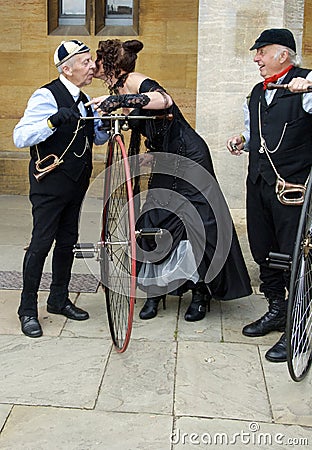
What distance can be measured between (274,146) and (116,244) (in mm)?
1063

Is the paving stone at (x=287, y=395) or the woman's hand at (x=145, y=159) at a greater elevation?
the woman's hand at (x=145, y=159)

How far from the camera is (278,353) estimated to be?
417cm

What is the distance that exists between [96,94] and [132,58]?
13.0 feet

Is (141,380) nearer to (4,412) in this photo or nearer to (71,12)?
(4,412)

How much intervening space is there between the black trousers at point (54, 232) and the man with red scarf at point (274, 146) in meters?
1.05

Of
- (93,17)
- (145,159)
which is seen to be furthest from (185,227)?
(93,17)

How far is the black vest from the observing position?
13.4 ft

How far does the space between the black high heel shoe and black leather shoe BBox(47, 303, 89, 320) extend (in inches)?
14.7

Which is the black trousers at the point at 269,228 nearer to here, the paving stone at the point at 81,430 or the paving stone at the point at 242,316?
the paving stone at the point at 242,316

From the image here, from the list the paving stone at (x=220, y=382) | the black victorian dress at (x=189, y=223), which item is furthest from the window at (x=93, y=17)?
the paving stone at (x=220, y=382)

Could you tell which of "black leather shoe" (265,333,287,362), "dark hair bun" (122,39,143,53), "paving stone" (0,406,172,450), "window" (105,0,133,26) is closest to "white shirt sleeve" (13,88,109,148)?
"dark hair bun" (122,39,143,53)

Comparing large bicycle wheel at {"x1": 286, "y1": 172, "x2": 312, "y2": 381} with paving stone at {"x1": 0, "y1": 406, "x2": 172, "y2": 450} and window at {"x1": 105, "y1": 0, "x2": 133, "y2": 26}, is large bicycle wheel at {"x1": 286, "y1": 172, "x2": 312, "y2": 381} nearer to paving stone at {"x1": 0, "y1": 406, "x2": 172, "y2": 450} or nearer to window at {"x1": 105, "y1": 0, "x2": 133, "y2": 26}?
paving stone at {"x1": 0, "y1": 406, "x2": 172, "y2": 450}

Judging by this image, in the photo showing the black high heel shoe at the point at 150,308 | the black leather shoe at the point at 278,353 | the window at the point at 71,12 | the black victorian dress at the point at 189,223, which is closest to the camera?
the black leather shoe at the point at 278,353

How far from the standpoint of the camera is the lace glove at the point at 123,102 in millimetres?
3910
